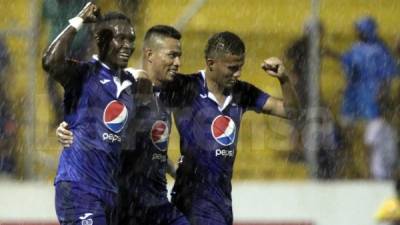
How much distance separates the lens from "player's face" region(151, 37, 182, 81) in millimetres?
9383

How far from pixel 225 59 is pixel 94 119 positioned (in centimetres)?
117

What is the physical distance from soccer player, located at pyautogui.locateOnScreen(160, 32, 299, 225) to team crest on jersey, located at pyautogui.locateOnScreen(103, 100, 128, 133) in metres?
0.56

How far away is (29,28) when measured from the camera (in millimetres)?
11969

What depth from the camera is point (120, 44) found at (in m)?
8.96

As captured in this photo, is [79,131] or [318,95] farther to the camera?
[318,95]

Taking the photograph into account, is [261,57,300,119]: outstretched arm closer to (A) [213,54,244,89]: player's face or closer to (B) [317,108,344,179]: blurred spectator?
(A) [213,54,244,89]: player's face

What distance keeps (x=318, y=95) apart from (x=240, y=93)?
2.46 meters

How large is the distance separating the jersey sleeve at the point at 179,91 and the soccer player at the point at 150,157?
0.07 metres

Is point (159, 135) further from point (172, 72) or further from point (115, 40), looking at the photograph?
point (115, 40)

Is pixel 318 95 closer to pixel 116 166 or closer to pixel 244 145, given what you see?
pixel 244 145

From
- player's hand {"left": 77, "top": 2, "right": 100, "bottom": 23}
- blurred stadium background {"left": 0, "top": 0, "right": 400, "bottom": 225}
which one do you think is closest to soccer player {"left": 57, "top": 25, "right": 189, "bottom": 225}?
player's hand {"left": 77, "top": 2, "right": 100, "bottom": 23}

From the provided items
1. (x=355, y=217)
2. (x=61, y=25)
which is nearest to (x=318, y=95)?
(x=355, y=217)

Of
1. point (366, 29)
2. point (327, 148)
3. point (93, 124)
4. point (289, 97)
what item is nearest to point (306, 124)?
point (327, 148)

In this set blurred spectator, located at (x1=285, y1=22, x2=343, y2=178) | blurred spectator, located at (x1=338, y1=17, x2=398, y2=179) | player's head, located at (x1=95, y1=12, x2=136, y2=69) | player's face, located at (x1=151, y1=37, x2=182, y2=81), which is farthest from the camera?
blurred spectator, located at (x1=338, y1=17, x2=398, y2=179)
